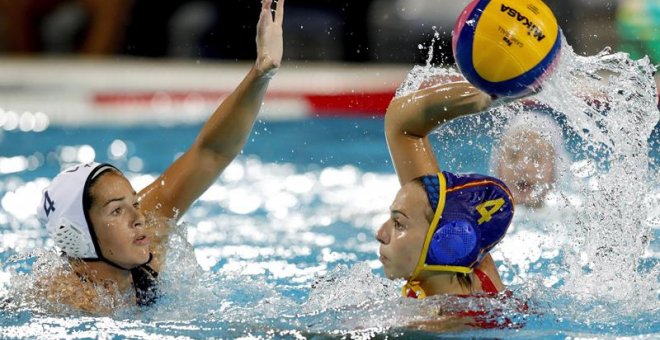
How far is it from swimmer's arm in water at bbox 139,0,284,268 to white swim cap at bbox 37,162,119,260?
32cm

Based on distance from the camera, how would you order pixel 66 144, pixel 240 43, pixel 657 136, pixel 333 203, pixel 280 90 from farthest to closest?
pixel 240 43 → pixel 280 90 → pixel 66 144 → pixel 657 136 → pixel 333 203

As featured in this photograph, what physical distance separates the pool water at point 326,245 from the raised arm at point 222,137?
5.0 inches

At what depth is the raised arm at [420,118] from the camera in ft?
10.1

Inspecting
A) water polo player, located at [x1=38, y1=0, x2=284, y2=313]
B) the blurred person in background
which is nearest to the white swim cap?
water polo player, located at [x1=38, y1=0, x2=284, y2=313]

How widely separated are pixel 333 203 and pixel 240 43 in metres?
3.98

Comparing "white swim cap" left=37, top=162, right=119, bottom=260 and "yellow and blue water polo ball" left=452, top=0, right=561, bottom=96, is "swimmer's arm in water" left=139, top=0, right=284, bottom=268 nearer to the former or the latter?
"white swim cap" left=37, top=162, right=119, bottom=260

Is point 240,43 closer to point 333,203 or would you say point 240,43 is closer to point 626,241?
point 333,203

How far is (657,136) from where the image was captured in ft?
23.0

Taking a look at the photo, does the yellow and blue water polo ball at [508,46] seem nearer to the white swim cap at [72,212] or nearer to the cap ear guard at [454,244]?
the cap ear guard at [454,244]

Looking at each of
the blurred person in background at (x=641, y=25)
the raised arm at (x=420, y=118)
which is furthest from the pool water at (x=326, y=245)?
the blurred person in background at (x=641, y=25)

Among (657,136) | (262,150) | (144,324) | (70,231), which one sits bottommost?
(657,136)

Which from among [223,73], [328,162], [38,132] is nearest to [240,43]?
[223,73]

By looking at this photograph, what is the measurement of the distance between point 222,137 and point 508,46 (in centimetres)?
99

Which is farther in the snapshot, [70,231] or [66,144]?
[66,144]
